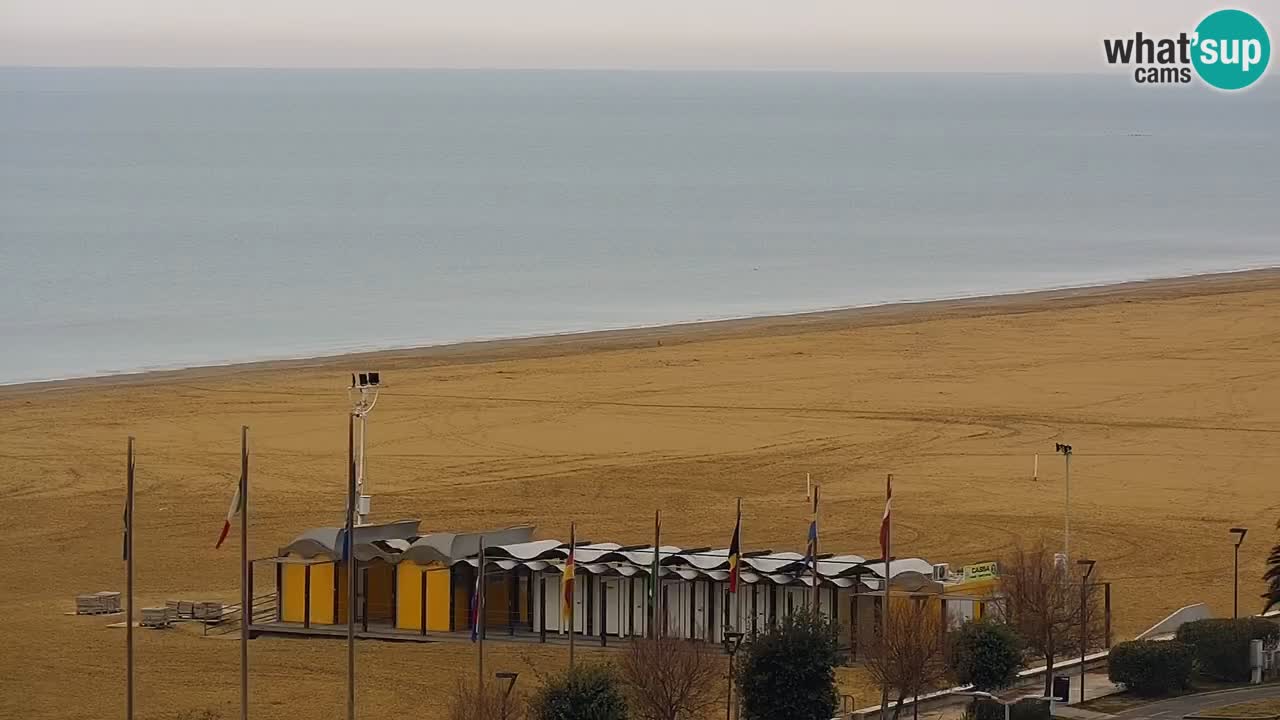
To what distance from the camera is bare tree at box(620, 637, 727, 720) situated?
29.2 metres

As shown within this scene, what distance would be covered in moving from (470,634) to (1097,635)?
10.3 metres

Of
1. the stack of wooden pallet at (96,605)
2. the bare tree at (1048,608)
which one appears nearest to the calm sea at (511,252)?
the stack of wooden pallet at (96,605)

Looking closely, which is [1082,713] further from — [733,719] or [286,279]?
[286,279]

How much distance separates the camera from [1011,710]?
29391mm

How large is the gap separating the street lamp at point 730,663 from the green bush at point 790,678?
2.53ft

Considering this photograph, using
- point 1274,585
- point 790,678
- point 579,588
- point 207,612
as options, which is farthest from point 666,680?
point 207,612

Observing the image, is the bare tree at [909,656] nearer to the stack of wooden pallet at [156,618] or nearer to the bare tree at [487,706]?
the bare tree at [487,706]

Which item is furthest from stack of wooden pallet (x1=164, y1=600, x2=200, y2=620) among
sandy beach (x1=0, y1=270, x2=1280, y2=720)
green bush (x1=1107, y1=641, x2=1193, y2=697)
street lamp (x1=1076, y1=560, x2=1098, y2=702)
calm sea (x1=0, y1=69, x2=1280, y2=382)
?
calm sea (x1=0, y1=69, x2=1280, y2=382)

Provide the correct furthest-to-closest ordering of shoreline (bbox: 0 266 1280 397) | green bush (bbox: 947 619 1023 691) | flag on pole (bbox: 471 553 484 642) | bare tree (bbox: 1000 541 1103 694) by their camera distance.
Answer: shoreline (bbox: 0 266 1280 397)
bare tree (bbox: 1000 541 1103 694)
flag on pole (bbox: 471 553 484 642)
green bush (bbox: 947 619 1023 691)

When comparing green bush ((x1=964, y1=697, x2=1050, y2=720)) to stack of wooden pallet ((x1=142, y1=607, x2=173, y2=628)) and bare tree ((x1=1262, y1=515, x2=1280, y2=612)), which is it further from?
stack of wooden pallet ((x1=142, y1=607, x2=173, y2=628))

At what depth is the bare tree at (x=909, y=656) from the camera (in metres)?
30.0

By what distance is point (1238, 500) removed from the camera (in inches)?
1953

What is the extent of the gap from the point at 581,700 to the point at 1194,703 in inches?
361

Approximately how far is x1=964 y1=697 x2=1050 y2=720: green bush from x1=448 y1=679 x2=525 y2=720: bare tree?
578cm
